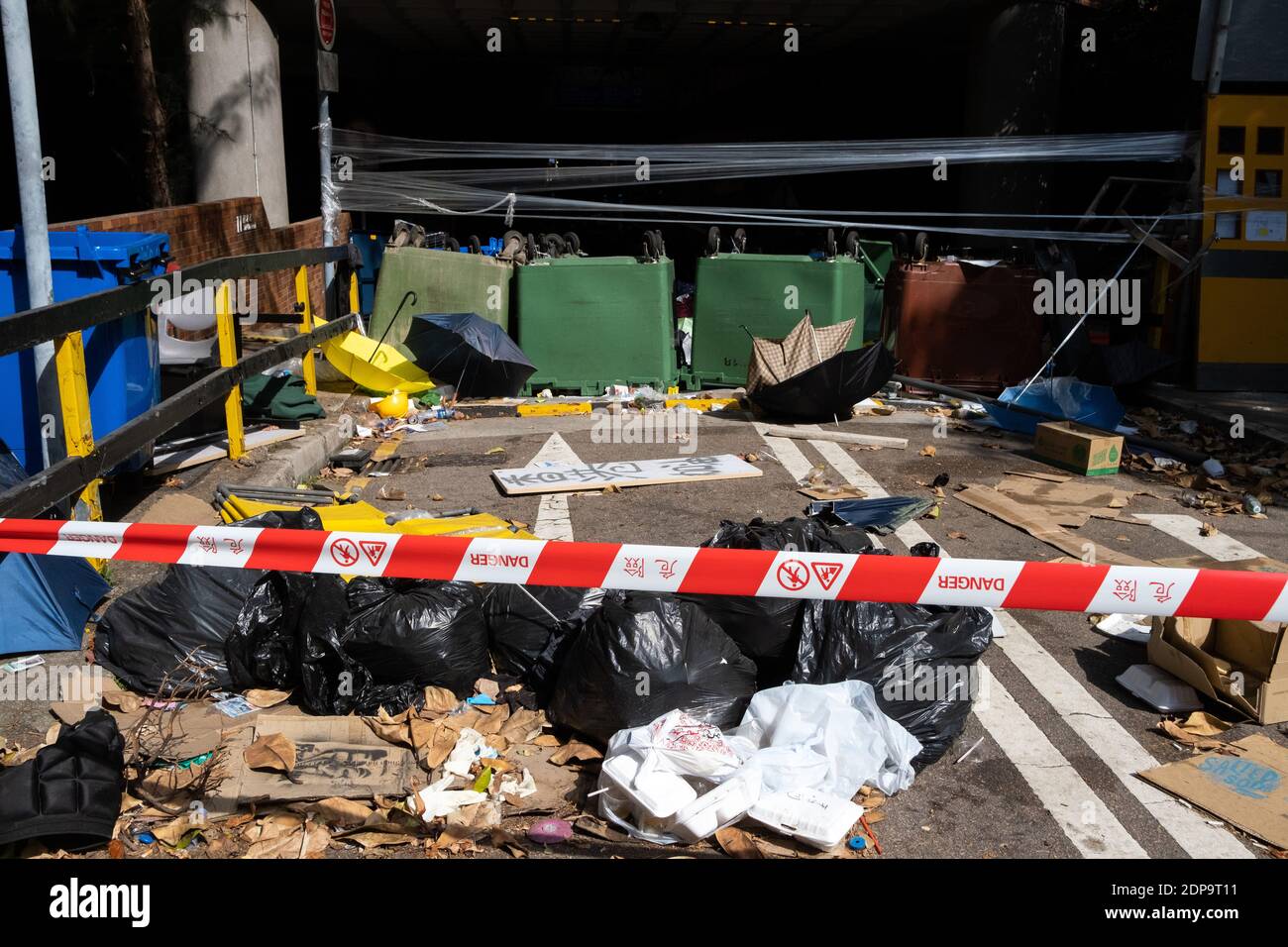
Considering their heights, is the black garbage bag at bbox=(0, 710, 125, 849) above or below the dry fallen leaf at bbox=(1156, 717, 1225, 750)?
above

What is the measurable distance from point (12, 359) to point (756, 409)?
6.12 metres

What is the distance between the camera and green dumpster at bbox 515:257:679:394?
10.9 metres

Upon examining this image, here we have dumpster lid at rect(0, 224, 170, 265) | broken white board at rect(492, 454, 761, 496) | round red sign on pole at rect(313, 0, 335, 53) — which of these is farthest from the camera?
round red sign on pole at rect(313, 0, 335, 53)

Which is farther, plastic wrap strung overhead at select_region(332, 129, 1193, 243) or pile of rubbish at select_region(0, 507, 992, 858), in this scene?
plastic wrap strung overhead at select_region(332, 129, 1193, 243)

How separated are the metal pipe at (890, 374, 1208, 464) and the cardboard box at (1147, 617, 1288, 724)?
4087mm

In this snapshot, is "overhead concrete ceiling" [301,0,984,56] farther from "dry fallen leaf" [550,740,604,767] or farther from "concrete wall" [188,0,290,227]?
"dry fallen leaf" [550,740,604,767]

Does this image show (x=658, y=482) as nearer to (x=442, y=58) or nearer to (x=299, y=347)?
(x=299, y=347)

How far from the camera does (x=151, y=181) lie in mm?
11516

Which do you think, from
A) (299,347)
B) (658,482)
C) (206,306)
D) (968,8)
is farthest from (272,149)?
(968,8)

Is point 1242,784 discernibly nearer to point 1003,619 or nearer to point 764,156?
point 1003,619

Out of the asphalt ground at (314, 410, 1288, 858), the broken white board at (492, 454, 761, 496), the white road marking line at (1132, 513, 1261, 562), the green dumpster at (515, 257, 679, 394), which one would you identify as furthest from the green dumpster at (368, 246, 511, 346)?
the white road marking line at (1132, 513, 1261, 562)

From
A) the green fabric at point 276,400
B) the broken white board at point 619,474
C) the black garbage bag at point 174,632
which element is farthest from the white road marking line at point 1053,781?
the green fabric at point 276,400

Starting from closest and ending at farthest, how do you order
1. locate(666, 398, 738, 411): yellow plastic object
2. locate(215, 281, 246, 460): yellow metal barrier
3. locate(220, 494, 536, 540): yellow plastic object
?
locate(220, 494, 536, 540): yellow plastic object
locate(215, 281, 246, 460): yellow metal barrier
locate(666, 398, 738, 411): yellow plastic object

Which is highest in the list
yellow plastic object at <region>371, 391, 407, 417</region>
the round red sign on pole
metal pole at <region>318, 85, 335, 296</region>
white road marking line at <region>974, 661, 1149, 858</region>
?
the round red sign on pole
